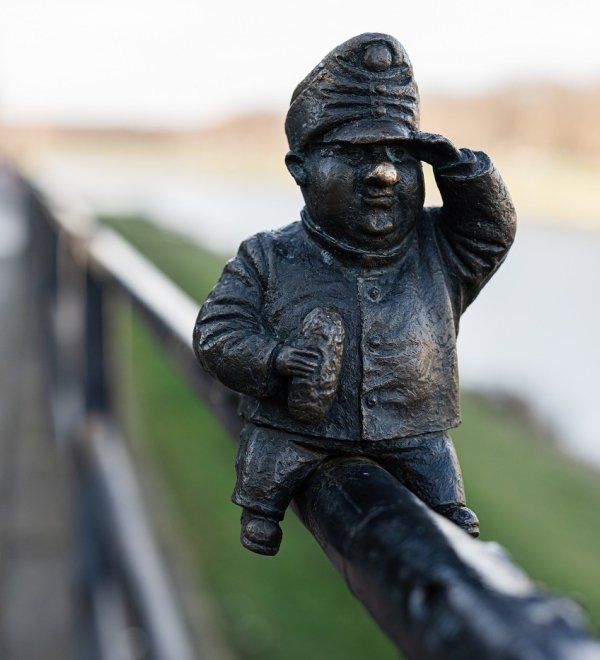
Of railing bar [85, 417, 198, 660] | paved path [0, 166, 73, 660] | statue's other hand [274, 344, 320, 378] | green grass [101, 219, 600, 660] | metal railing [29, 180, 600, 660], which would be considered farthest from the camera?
paved path [0, 166, 73, 660]

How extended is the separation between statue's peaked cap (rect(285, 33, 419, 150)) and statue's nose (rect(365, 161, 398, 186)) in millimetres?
35

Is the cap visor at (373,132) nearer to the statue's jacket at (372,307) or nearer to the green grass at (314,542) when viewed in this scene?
the statue's jacket at (372,307)

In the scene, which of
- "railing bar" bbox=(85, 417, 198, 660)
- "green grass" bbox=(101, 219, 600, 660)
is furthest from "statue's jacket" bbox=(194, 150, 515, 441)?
"railing bar" bbox=(85, 417, 198, 660)

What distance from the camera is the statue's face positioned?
837 millimetres

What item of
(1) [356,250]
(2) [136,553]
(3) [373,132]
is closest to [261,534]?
(1) [356,250]

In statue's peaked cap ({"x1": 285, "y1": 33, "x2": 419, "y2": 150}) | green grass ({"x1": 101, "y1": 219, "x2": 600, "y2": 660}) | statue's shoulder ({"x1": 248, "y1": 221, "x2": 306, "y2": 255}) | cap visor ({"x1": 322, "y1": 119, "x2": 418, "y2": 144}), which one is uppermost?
statue's peaked cap ({"x1": 285, "y1": 33, "x2": 419, "y2": 150})

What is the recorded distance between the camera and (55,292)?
456 centimetres

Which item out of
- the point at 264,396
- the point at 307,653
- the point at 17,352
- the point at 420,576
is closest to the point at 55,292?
the point at 17,352

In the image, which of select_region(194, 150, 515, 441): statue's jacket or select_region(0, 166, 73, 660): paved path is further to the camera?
select_region(0, 166, 73, 660): paved path

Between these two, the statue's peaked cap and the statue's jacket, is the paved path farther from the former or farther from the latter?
the statue's peaked cap

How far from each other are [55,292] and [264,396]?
3894mm

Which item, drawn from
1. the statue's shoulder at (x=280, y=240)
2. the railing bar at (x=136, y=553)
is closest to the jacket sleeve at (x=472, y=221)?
the statue's shoulder at (x=280, y=240)

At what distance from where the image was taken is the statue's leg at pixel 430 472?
2.79ft

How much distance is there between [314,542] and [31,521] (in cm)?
128
